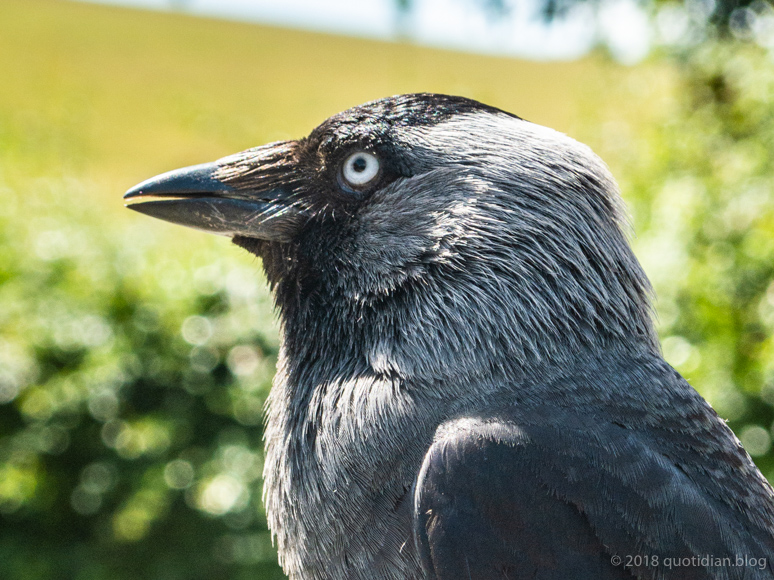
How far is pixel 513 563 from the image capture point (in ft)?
5.77

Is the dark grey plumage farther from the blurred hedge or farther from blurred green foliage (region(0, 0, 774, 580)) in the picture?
the blurred hedge

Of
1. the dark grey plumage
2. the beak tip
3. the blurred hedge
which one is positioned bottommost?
the blurred hedge

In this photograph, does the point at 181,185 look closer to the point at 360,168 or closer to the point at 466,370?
the point at 360,168

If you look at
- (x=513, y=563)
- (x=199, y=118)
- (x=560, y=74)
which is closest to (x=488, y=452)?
(x=513, y=563)

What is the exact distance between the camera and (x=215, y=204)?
241cm

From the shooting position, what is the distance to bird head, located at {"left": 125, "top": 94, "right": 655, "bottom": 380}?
211 centimetres

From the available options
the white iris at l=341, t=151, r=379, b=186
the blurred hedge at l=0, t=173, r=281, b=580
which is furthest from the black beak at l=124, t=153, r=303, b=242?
the blurred hedge at l=0, t=173, r=281, b=580

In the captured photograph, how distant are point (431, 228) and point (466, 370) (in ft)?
A: 1.51

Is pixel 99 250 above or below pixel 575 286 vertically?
below

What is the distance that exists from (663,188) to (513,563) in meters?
5.50

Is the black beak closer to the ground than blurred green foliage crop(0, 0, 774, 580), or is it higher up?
higher up

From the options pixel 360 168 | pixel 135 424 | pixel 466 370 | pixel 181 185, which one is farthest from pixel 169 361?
pixel 466 370

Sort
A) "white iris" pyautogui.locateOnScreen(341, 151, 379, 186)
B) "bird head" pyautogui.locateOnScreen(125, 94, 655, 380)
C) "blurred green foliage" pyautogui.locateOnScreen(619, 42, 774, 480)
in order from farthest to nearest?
1. "blurred green foliage" pyautogui.locateOnScreen(619, 42, 774, 480)
2. "white iris" pyautogui.locateOnScreen(341, 151, 379, 186)
3. "bird head" pyautogui.locateOnScreen(125, 94, 655, 380)

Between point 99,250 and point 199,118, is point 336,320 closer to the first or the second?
point 99,250
